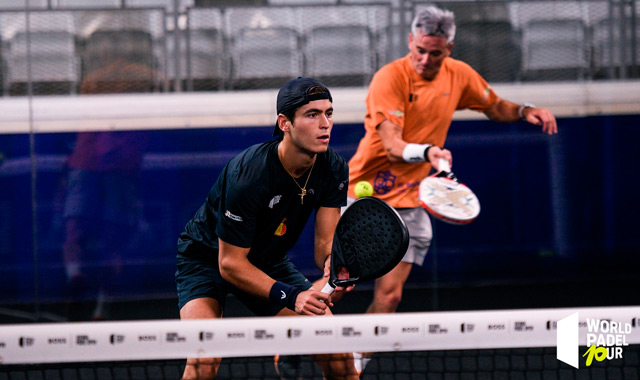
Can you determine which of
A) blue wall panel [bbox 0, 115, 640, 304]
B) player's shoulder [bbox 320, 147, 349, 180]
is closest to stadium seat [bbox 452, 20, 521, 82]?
blue wall panel [bbox 0, 115, 640, 304]

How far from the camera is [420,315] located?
87.1 inches

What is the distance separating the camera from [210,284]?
292cm

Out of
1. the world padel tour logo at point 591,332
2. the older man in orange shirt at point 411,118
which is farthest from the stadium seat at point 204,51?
the world padel tour logo at point 591,332

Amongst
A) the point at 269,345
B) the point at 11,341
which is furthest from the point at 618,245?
the point at 11,341

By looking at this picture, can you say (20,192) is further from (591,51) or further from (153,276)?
(591,51)

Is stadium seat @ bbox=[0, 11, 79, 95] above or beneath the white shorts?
above

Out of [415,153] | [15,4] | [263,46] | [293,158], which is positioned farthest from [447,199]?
[15,4]

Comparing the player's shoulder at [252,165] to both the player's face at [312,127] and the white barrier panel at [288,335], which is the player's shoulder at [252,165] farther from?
the white barrier panel at [288,335]

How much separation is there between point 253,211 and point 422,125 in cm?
159

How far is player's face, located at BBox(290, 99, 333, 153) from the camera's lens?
2672 millimetres

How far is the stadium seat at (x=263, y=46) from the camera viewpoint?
5.64 m

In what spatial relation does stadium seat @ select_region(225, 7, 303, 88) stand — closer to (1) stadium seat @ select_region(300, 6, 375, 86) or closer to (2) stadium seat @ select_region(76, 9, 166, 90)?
(1) stadium seat @ select_region(300, 6, 375, 86)

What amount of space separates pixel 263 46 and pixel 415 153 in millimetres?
2499

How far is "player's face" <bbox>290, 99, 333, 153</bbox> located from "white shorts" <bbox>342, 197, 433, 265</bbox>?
130 cm
